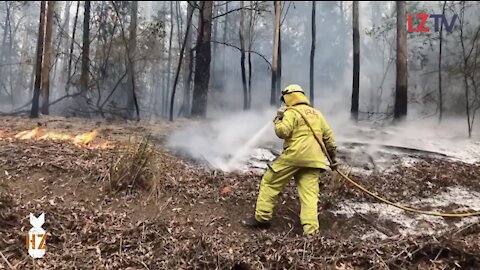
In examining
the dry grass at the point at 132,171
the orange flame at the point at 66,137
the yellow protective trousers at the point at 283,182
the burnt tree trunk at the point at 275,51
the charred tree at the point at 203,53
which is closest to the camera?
the yellow protective trousers at the point at 283,182

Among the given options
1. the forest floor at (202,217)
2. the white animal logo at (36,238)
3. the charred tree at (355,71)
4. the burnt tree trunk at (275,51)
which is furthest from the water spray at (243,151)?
the burnt tree trunk at (275,51)

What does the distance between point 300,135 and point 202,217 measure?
5.10 feet

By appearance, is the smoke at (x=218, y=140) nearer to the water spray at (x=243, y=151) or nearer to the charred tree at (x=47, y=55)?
the water spray at (x=243, y=151)

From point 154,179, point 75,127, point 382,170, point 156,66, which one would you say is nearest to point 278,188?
point 154,179

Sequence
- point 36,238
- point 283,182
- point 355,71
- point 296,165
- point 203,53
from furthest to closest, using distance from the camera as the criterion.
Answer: point 355,71 < point 203,53 < point 283,182 < point 296,165 < point 36,238

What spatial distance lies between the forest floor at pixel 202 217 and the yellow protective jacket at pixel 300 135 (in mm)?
833

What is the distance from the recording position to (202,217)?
15.9ft

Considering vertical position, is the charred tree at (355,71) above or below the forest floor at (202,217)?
above

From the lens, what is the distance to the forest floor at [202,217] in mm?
3744

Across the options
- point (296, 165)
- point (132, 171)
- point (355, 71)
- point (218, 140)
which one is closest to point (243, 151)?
point (218, 140)

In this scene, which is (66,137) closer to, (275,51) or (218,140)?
(218,140)

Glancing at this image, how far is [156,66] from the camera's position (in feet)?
117

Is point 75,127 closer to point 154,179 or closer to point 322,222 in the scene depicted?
point 154,179

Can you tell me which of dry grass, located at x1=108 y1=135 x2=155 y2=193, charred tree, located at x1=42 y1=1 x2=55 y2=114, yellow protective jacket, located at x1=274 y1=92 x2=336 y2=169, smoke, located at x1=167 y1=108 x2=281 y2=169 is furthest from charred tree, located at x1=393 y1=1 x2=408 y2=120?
charred tree, located at x1=42 y1=1 x2=55 y2=114
